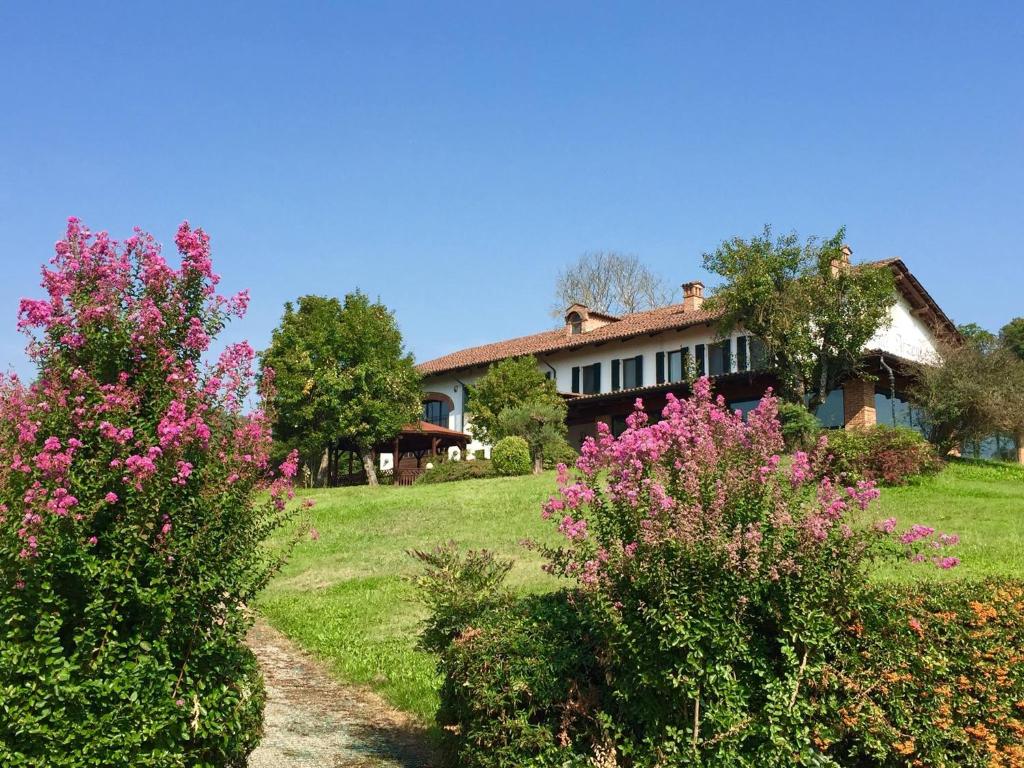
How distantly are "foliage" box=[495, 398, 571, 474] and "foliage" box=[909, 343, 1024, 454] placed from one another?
11.4m

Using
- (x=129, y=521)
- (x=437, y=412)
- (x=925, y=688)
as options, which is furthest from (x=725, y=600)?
(x=437, y=412)

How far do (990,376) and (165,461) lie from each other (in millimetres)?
27833

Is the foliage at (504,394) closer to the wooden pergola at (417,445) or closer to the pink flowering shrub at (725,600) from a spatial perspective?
the wooden pergola at (417,445)

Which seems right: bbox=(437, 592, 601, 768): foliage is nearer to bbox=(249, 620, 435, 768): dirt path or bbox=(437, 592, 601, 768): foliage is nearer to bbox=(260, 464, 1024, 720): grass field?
bbox=(260, 464, 1024, 720): grass field

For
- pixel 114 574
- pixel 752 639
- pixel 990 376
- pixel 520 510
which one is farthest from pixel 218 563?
pixel 990 376

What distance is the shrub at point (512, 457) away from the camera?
29.5 meters

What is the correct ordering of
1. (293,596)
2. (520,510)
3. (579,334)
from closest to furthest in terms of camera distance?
1. (293,596)
2. (520,510)
3. (579,334)

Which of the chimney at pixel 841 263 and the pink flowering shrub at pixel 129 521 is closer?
the pink flowering shrub at pixel 129 521

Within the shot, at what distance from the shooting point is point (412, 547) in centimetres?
1766

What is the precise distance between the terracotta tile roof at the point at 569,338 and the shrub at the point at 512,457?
823 cm

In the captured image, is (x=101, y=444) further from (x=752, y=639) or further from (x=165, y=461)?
(x=752, y=639)

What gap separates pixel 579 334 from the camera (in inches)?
1607

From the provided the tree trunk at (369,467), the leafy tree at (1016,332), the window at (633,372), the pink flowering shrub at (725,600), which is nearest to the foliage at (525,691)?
the pink flowering shrub at (725,600)

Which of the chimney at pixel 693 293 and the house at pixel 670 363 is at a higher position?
the chimney at pixel 693 293
